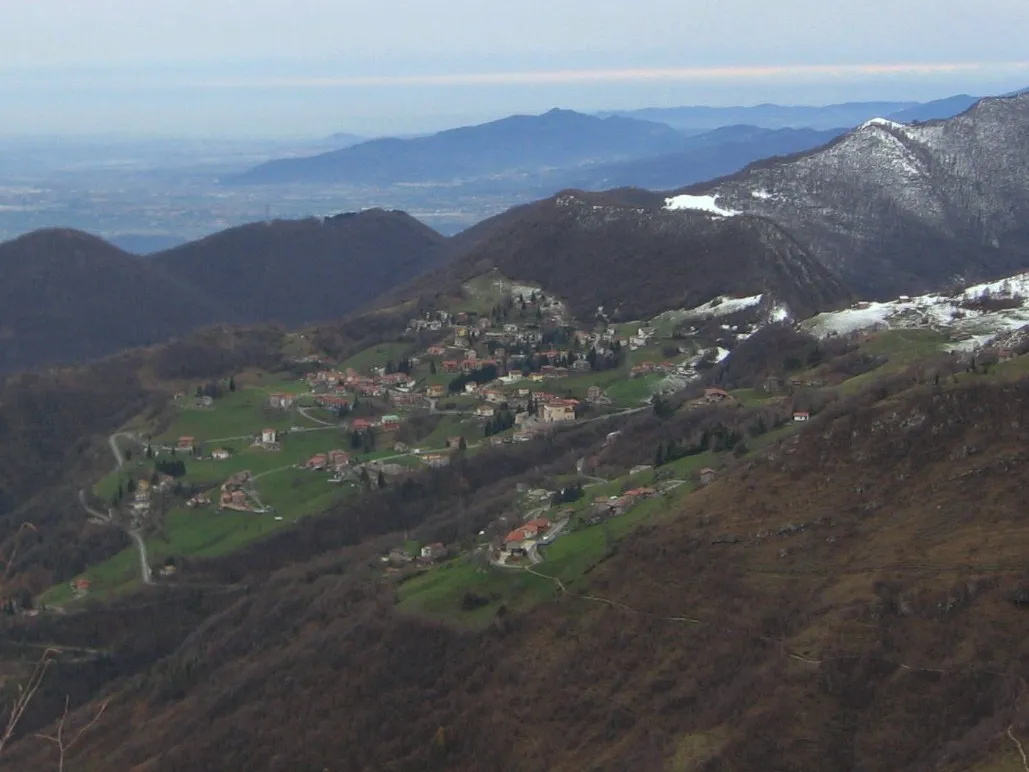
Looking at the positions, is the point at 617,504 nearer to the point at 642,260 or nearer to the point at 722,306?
the point at 722,306

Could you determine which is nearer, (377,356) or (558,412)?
(558,412)

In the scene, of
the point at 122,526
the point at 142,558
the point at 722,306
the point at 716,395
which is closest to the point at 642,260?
the point at 722,306

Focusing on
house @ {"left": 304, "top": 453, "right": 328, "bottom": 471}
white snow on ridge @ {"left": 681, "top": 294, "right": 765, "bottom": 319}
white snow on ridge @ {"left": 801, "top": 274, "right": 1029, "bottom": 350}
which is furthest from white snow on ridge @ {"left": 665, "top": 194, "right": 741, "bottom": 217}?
house @ {"left": 304, "top": 453, "right": 328, "bottom": 471}

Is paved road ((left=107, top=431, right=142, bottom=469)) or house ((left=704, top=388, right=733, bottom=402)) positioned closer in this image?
house ((left=704, top=388, right=733, bottom=402))

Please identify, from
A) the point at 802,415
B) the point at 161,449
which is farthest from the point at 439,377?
the point at 802,415

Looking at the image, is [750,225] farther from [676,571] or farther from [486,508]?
[676,571]

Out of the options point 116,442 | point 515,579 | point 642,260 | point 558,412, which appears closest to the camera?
point 515,579

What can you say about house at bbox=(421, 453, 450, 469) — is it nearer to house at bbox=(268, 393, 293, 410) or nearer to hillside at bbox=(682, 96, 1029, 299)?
house at bbox=(268, 393, 293, 410)
